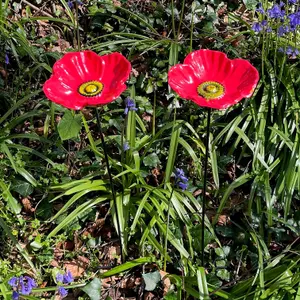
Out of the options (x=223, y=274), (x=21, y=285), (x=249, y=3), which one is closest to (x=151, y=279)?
(x=223, y=274)

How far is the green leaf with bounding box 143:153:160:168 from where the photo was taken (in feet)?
10.5

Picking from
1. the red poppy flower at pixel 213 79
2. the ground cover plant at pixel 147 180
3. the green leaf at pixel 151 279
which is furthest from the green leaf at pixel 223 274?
the red poppy flower at pixel 213 79

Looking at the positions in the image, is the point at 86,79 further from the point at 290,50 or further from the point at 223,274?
the point at 290,50

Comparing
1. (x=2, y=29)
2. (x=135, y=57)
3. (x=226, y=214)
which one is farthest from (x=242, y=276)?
(x=2, y=29)

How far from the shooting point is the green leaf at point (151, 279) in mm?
2832

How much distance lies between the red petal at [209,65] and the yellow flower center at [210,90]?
64 millimetres

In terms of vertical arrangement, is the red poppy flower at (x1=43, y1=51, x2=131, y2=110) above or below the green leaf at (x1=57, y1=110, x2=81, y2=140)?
above

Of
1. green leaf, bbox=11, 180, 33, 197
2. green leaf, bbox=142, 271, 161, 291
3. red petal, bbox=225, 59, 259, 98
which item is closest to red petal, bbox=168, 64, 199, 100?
red petal, bbox=225, 59, 259, 98

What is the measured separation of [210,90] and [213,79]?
14 centimetres

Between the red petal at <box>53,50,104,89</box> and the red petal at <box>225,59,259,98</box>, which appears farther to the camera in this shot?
the red petal at <box>53,50,104,89</box>

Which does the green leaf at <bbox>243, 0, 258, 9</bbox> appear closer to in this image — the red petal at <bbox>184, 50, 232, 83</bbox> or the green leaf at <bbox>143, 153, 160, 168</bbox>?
the green leaf at <bbox>143, 153, 160, 168</bbox>

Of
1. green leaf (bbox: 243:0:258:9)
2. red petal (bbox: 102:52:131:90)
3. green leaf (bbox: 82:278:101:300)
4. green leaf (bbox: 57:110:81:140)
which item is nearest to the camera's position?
red petal (bbox: 102:52:131:90)

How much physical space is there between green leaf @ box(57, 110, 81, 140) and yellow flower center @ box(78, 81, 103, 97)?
24.4 inches

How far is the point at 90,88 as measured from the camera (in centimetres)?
225
